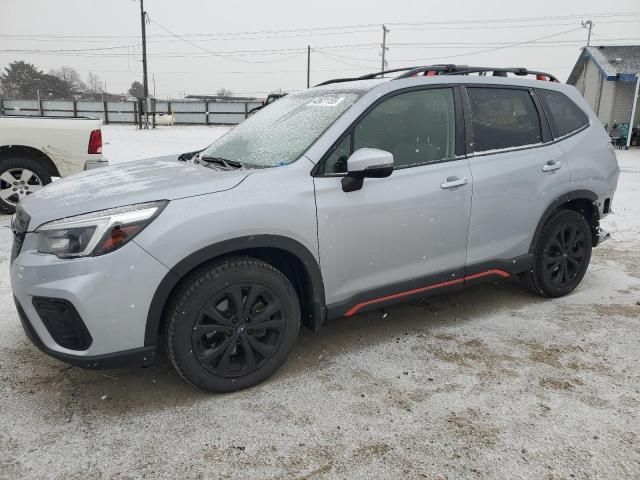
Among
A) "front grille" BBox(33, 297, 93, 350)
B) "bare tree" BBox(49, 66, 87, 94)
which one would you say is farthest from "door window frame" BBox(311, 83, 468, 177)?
"bare tree" BBox(49, 66, 87, 94)

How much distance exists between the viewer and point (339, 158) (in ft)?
9.62

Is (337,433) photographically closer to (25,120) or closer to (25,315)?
(25,315)

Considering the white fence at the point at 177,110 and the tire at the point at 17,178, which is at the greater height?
the white fence at the point at 177,110

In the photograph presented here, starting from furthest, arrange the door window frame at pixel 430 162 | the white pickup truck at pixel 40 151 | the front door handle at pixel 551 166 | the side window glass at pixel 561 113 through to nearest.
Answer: the white pickup truck at pixel 40 151 < the side window glass at pixel 561 113 < the front door handle at pixel 551 166 < the door window frame at pixel 430 162

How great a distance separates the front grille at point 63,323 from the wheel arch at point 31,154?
494cm

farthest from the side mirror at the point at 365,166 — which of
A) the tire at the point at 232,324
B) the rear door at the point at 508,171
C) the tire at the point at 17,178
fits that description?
the tire at the point at 17,178

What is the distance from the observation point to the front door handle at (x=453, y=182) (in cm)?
323

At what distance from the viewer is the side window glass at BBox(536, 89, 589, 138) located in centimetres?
394

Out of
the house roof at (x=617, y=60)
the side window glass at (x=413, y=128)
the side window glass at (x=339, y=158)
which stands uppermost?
the house roof at (x=617, y=60)

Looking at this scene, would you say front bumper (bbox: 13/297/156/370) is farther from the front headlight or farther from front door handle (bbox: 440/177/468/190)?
front door handle (bbox: 440/177/468/190)

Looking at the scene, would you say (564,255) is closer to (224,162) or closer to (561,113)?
(561,113)

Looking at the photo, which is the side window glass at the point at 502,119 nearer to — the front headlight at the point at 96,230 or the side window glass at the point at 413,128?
the side window glass at the point at 413,128

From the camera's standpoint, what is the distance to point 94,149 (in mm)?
6793

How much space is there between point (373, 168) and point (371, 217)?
330mm
